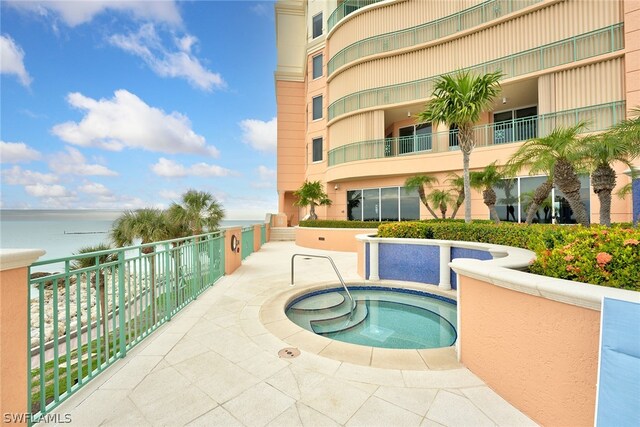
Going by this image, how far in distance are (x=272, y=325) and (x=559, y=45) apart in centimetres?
1553

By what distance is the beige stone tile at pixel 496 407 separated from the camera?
7.14ft

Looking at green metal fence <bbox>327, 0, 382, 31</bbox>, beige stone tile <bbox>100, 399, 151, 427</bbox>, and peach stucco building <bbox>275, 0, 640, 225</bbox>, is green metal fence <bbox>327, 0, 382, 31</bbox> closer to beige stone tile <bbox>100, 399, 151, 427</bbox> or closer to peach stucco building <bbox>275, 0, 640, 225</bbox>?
peach stucco building <bbox>275, 0, 640, 225</bbox>

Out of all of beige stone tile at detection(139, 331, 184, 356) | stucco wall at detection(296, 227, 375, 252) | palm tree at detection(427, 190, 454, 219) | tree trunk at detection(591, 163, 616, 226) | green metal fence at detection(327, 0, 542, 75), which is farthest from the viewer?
stucco wall at detection(296, 227, 375, 252)

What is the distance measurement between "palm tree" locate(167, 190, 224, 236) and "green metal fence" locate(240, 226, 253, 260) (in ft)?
7.92

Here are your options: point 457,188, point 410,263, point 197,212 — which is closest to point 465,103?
point 410,263

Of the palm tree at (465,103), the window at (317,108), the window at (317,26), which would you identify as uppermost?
the window at (317,26)

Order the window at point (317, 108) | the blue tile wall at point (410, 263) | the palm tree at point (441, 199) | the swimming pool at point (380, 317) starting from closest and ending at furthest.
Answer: the swimming pool at point (380, 317) → the blue tile wall at point (410, 263) → the palm tree at point (441, 199) → the window at point (317, 108)

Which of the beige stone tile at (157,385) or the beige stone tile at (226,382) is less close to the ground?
the beige stone tile at (157,385)

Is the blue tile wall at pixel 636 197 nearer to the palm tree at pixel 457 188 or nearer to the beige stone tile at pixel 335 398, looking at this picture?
the palm tree at pixel 457 188

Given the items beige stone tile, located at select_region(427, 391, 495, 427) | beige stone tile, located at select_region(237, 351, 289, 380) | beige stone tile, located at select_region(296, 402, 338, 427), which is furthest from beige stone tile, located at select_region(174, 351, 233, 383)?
beige stone tile, located at select_region(427, 391, 495, 427)

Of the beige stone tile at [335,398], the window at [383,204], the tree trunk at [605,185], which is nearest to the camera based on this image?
the beige stone tile at [335,398]

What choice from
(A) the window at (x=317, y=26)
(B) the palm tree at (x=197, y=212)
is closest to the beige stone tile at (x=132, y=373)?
(B) the palm tree at (x=197, y=212)

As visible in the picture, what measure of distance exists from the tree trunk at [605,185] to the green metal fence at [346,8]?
16250 millimetres

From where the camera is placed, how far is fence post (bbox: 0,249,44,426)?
177cm
